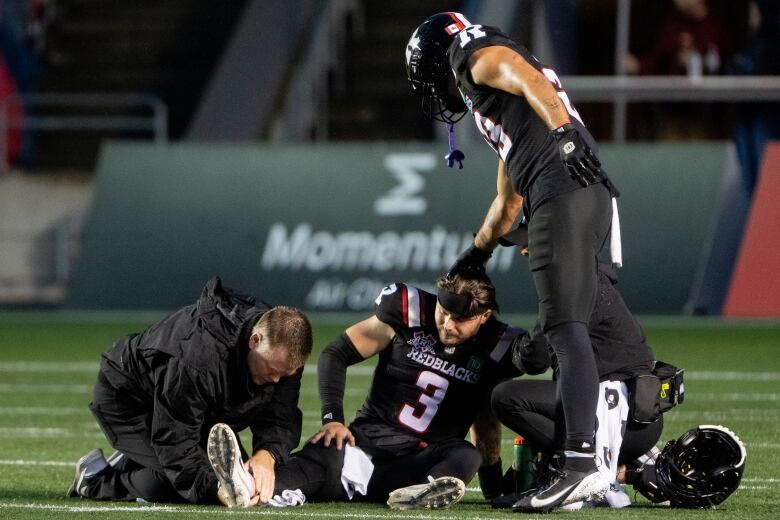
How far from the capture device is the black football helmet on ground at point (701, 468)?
5.81m

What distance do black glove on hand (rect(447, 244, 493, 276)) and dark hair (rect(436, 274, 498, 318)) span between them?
4 cm

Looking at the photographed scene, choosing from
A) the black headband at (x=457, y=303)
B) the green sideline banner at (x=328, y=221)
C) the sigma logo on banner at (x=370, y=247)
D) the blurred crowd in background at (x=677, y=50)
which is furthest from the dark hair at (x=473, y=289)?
the blurred crowd in background at (x=677, y=50)

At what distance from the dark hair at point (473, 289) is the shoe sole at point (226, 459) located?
0.96 metres

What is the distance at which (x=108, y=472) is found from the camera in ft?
20.6

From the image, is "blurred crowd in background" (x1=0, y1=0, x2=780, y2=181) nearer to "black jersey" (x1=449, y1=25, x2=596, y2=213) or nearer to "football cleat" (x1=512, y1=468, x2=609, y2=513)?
"black jersey" (x1=449, y1=25, x2=596, y2=213)

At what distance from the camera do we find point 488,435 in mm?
6371

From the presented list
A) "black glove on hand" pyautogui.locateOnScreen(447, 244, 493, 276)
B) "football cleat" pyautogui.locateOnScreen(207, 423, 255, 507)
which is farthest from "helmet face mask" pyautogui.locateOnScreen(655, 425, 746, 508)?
"football cleat" pyautogui.locateOnScreen(207, 423, 255, 507)

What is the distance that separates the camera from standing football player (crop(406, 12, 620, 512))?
5602 millimetres

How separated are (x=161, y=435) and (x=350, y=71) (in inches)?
592

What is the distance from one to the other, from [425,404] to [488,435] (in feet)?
0.89

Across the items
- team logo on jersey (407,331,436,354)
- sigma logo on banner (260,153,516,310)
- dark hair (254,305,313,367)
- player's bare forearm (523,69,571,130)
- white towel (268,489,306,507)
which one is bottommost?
sigma logo on banner (260,153,516,310)

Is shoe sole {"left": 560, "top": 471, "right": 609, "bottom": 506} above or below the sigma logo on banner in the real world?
above

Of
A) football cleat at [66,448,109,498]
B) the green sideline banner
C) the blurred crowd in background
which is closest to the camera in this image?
football cleat at [66,448,109,498]

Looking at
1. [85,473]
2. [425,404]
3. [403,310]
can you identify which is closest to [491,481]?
[425,404]
